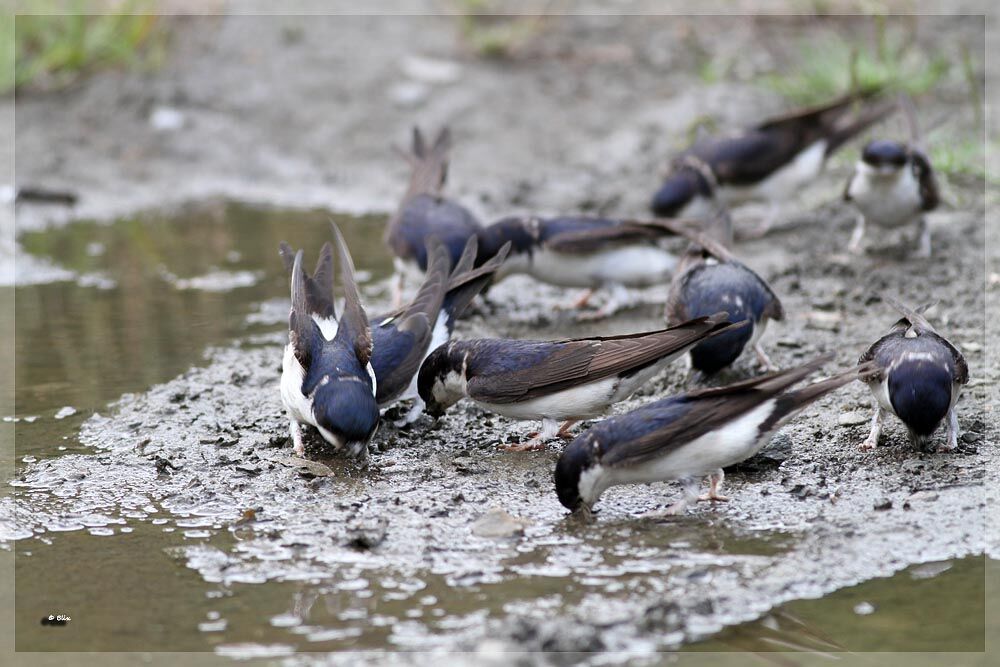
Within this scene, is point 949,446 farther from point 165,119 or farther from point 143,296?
point 165,119

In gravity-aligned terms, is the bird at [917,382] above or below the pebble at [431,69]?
below

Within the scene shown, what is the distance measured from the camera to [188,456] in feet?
17.7

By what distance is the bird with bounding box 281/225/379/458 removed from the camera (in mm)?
5043

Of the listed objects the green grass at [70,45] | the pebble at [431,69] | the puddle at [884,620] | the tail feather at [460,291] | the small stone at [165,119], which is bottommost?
the puddle at [884,620]

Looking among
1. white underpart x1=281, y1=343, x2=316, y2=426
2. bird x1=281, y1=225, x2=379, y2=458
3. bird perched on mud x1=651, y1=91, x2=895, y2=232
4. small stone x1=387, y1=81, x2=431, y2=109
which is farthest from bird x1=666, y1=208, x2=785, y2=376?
small stone x1=387, y1=81, x2=431, y2=109

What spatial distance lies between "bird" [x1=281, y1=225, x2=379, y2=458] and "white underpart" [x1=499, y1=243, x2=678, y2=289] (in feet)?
5.68

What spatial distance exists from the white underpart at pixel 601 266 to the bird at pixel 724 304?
0.96 metres

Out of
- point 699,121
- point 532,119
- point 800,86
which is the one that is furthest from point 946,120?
point 532,119

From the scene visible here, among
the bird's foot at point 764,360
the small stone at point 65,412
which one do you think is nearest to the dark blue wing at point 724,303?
the bird's foot at point 764,360

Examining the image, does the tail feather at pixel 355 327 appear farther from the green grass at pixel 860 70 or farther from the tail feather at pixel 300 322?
the green grass at pixel 860 70

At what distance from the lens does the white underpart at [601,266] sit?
24.5 feet

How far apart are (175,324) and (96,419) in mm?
1479

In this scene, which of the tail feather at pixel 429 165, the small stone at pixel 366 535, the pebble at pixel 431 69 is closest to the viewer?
the small stone at pixel 366 535

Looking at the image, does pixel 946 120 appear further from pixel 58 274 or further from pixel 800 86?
pixel 58 274
